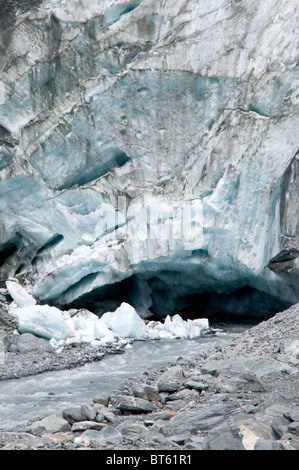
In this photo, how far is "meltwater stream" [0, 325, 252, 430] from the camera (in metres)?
6.16

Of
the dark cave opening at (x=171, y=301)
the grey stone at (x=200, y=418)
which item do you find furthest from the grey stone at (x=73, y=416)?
the dark cave opening at (x=171, y=301)

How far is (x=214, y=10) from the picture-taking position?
1403 centimetres

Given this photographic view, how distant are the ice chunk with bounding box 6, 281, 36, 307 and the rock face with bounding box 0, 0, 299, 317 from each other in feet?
1.81

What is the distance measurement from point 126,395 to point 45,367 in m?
3.54

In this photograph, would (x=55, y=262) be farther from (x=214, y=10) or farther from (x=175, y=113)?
(x=214, y=10)

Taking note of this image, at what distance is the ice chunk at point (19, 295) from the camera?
12.7m

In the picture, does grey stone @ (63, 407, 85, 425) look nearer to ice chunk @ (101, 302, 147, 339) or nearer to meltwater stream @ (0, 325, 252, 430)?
meltwater stream @ (0, 325, 252, 430)

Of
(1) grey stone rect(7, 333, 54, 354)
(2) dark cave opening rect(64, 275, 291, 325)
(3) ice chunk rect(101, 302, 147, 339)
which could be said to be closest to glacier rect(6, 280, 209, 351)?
(3) ice chunk rect(101, 302, 147, 339)

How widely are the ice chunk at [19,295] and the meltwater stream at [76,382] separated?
3718 mm

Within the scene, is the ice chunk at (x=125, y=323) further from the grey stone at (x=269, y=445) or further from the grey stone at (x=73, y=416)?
the grey stone at (x=269, y=445)

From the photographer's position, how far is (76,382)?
7719 mm

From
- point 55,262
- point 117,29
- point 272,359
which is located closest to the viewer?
point 272,359

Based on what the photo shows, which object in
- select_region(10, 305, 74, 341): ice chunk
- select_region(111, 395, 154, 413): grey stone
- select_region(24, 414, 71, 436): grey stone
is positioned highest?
select_region(10, 305, 74, 341): ice chunk

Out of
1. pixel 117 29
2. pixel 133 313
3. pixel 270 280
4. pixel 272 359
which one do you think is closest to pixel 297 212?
pixel 270 280
